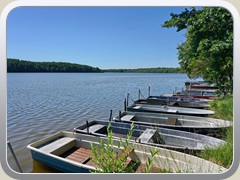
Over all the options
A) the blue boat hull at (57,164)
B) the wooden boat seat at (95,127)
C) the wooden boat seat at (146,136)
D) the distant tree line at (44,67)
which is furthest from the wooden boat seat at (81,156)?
the distant tree line at (44,67)

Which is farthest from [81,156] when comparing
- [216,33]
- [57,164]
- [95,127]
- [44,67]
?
[44,67]

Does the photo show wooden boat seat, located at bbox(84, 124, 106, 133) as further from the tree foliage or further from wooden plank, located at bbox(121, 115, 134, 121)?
the tree foliage

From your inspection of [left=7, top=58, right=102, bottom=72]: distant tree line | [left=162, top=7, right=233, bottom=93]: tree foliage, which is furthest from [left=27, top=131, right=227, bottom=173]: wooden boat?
[left=7, top=58, right=102, bottom=72]: distant tree line

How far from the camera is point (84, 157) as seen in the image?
3822 mm

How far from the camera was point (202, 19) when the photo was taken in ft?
14.4

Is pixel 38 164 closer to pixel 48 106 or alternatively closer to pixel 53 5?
pixel 53 5

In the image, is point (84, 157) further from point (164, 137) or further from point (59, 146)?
point (164, 137)

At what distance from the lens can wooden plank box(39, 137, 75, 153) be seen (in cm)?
384

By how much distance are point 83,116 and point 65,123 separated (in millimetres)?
1264

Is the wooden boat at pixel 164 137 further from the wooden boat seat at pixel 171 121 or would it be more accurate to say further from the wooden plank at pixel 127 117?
the wooden boat seat at pixel 171 121

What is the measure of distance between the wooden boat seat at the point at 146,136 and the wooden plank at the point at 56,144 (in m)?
1.59

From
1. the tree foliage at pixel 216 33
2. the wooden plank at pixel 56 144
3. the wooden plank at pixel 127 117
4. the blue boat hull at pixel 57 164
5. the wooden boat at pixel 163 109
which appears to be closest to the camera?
the blue boat hull at pixel 57 164

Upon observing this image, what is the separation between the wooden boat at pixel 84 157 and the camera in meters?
2.76

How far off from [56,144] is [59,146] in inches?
4.8
